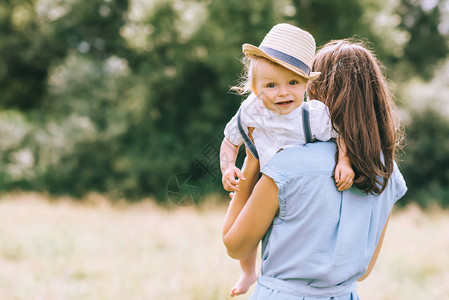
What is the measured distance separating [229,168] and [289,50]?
42 cm

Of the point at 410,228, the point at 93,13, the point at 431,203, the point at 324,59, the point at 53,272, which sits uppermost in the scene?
the point at 324,59

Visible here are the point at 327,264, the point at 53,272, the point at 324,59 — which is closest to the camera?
the point at 327,264

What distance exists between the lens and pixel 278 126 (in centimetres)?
136

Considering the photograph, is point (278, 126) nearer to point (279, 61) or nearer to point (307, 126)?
point (307, 126)

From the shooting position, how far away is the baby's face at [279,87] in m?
1.37

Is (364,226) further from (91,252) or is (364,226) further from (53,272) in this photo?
(91,252)

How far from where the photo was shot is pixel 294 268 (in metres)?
1.32

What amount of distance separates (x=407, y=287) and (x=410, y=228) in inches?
103

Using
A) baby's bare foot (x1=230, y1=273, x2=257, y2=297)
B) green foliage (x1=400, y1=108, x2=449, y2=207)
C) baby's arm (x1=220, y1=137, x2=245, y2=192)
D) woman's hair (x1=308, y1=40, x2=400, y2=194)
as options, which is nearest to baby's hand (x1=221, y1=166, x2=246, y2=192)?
baby's arm (x1=220, y1=137, x2=245, y2=192)

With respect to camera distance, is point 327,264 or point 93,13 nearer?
point 327,264

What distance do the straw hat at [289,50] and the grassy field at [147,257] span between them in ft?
9.90

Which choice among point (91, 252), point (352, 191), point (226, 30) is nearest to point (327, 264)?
point (352, 191)

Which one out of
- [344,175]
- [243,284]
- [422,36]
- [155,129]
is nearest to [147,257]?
[243,284]

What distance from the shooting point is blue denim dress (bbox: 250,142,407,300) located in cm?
127
